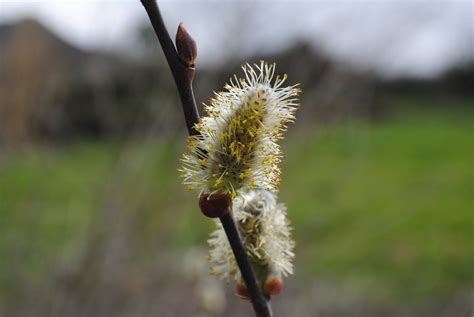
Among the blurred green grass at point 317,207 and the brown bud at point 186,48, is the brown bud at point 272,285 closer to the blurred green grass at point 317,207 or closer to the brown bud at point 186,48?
the brown bud at point 186,48

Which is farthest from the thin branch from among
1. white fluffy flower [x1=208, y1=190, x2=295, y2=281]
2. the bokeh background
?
the bokeh background

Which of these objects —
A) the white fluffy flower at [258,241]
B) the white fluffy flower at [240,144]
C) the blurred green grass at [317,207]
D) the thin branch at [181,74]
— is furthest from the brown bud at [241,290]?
the blurred green grass at [317,207]

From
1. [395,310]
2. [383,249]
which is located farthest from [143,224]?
[383,249]

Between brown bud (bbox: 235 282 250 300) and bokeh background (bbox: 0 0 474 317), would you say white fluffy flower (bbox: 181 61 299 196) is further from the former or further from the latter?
bokeh background (bbox: 0 0 474 317)

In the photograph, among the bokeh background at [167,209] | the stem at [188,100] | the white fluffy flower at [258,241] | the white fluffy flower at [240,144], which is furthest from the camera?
the bokeh background at [167,209]

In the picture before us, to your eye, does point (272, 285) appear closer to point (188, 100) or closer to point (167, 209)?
point (188, 100)

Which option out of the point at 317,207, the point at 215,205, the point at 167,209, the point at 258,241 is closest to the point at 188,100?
the point at 215,205
